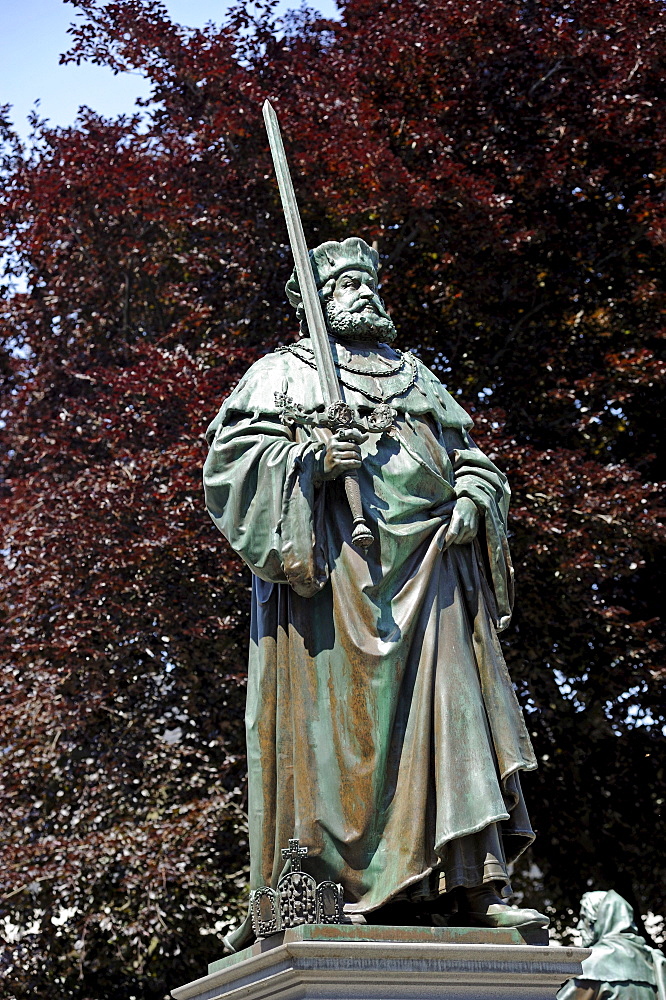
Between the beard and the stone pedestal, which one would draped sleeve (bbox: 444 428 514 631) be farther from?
the stone pedestal

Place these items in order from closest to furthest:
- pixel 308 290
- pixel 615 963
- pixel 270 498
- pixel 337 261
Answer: pixel 270 498
pixel 308 290
pixel 337 261
pixel 615 963

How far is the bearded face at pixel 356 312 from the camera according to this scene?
5.33 metres

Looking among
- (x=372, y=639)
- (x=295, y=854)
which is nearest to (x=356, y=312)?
(x=372, y=639)

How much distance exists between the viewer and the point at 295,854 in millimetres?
4328

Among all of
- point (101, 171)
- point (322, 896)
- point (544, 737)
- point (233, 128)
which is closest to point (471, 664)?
point (322, 896)

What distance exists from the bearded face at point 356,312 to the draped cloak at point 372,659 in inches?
13.0

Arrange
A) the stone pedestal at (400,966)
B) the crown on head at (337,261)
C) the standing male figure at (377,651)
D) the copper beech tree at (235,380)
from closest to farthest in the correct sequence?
the stone pedestal at (400,966)
the standing male figure at (377,651)
the crown on head at (337,261)
the copper beech tree at (235,380)

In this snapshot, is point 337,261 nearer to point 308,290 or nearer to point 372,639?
point 308,290

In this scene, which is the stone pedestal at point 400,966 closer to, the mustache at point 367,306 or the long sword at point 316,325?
the long sword at point 316,325

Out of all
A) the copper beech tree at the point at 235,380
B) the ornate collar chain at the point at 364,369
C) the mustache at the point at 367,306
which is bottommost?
the ornate collar chain at the point at 364,369

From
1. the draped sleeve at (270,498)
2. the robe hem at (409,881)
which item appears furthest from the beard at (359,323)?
the robe hem at (409,881)

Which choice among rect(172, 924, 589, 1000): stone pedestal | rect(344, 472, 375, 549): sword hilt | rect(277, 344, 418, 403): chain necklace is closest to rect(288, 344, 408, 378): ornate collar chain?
rect(277, 344, 418, 403): chain necklace

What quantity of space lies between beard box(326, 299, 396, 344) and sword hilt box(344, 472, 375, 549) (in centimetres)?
82

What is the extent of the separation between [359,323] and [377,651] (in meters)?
1.40
